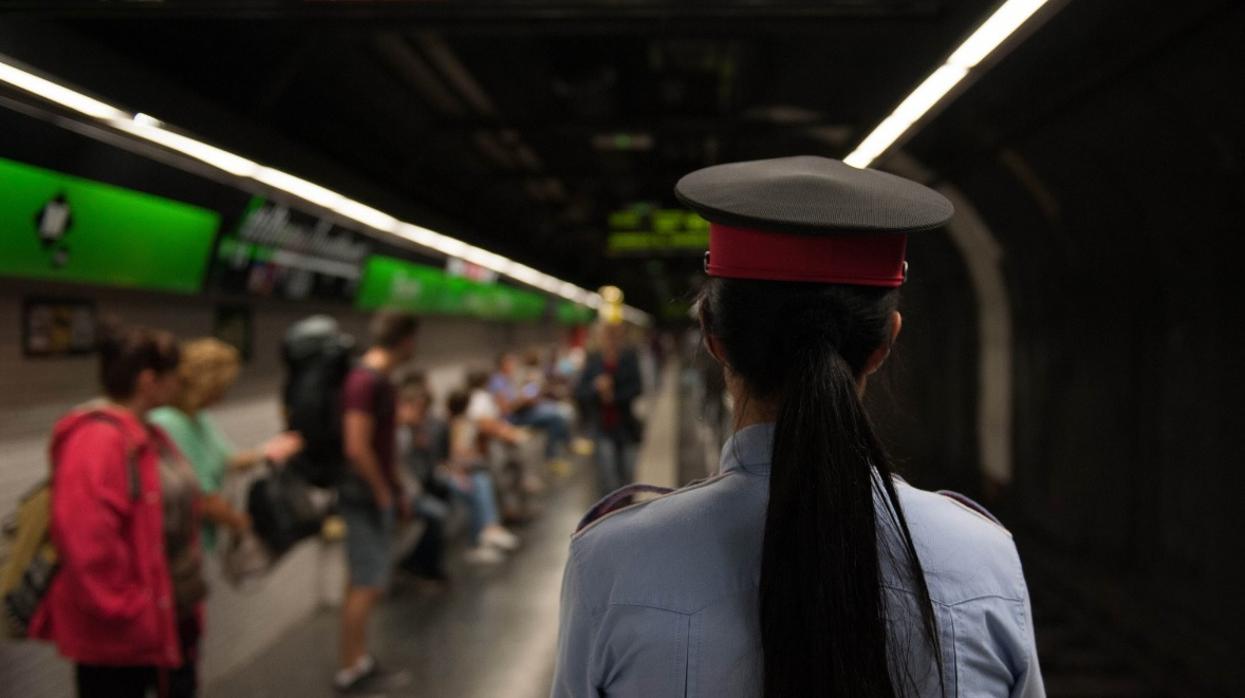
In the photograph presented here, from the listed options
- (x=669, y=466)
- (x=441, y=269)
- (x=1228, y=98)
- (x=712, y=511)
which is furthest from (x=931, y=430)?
(x=712, y=511)

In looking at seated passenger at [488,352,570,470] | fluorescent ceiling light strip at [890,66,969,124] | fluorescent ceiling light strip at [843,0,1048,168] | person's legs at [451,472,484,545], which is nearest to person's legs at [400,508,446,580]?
person's legs at [451,472,484,545]

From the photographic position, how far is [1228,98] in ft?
14.8

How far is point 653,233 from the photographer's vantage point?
1158cm

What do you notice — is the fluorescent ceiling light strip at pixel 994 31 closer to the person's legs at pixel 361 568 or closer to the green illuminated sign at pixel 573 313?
the person's legs at pixel 361 568

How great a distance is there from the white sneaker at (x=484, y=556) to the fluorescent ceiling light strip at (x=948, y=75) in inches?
180

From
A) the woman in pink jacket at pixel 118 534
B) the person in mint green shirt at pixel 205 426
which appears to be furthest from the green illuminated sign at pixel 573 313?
the woman in pink jacket at pixel 118 534

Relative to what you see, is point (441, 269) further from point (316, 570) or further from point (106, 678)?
point (106, 678)

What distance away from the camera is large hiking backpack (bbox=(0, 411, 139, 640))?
287 centimetres

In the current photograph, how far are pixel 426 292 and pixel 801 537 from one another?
27.8 ft

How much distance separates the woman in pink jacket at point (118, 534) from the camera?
2814 mm

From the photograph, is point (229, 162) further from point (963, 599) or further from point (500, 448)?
point (500, 448)

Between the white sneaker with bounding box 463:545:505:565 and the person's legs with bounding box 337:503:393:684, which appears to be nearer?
the person's legs with bounding box 337:503:393:684

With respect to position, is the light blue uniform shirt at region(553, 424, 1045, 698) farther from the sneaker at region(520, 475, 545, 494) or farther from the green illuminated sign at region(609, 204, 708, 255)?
the green illuminated sign at region(609, 204, 708, 255)

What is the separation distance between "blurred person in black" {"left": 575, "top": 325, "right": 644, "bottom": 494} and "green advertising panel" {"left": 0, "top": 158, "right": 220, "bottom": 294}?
316cm
